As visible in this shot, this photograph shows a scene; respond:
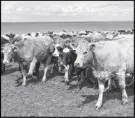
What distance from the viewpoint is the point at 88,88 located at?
37.7 feet

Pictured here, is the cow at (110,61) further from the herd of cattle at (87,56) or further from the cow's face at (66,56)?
the cow's face at (66,56)

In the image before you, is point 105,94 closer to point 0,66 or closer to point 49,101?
point 49,101

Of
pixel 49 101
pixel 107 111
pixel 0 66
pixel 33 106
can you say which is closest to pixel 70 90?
pixel 49 101

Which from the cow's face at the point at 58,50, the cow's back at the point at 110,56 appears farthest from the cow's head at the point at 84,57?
the cow's face at the point at 58,50

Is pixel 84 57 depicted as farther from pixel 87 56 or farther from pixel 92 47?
pixel 92 47

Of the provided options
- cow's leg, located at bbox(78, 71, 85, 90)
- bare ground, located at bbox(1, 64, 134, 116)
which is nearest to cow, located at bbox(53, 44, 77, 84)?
bare ground, located at bbox(1, 64, 134, 116)

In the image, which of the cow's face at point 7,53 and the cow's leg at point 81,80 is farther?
the cow's face at point 7,53

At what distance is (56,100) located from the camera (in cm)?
1005

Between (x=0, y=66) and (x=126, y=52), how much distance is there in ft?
27.1

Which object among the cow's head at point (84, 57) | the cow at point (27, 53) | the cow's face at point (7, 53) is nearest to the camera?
the cow's head at point (84, 57)

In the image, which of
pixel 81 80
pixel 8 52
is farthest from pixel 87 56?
pixel 8 52

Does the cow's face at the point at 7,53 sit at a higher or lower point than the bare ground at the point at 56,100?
higher

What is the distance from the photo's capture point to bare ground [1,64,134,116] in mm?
8717

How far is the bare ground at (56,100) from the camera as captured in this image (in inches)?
343
